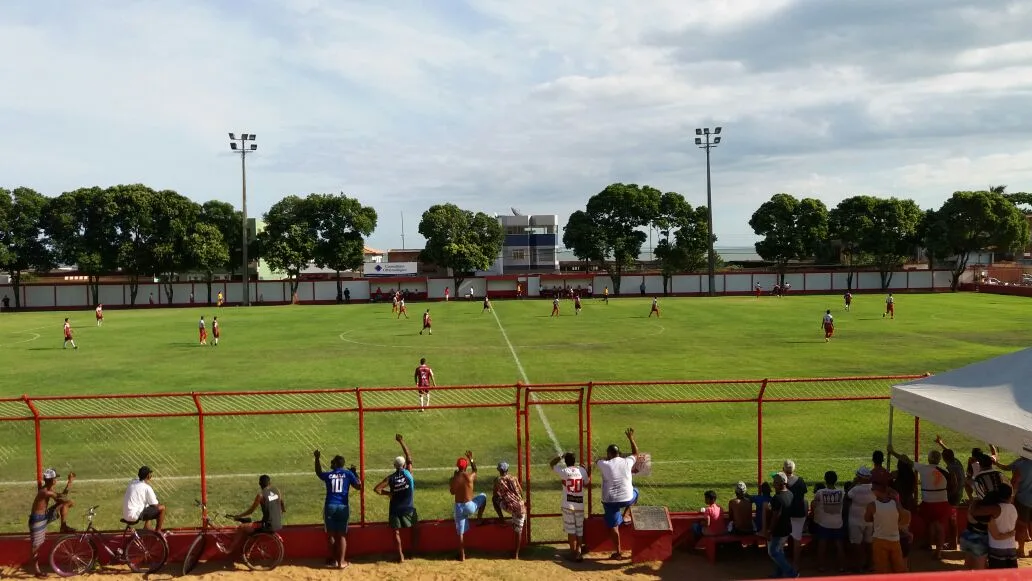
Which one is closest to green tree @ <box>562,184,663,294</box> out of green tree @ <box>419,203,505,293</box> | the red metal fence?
green tree @ <box>419,203,505,293</box>

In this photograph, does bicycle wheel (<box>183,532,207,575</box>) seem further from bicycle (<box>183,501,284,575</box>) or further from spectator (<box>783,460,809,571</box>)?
spectator (<box>783,460,809,571</box>)

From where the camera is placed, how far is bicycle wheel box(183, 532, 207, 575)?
956 centimetres

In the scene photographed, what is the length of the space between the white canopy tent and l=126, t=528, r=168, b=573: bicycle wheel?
10698mm

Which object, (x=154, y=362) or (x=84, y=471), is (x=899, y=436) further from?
(x=154, y=362)

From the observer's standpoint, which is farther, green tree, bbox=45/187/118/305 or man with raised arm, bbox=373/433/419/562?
green tree, bbox=45/187/118/305

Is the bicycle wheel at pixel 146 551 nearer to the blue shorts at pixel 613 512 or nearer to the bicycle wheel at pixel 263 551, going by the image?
the bicycle wheel at pixel 263 551

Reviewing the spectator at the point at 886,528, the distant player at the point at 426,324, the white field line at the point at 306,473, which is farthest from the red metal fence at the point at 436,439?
the distant player at the point at 426,324

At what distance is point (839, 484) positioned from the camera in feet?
39.8

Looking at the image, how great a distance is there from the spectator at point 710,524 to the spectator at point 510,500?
8.06 feet

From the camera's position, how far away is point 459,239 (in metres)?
78.8

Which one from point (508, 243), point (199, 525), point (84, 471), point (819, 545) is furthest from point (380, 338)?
point (508, 243)

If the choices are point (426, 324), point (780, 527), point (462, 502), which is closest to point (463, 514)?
point (462, 502)

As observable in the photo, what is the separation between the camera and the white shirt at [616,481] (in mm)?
9852

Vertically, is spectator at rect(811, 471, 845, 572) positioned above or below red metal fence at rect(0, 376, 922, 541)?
above
